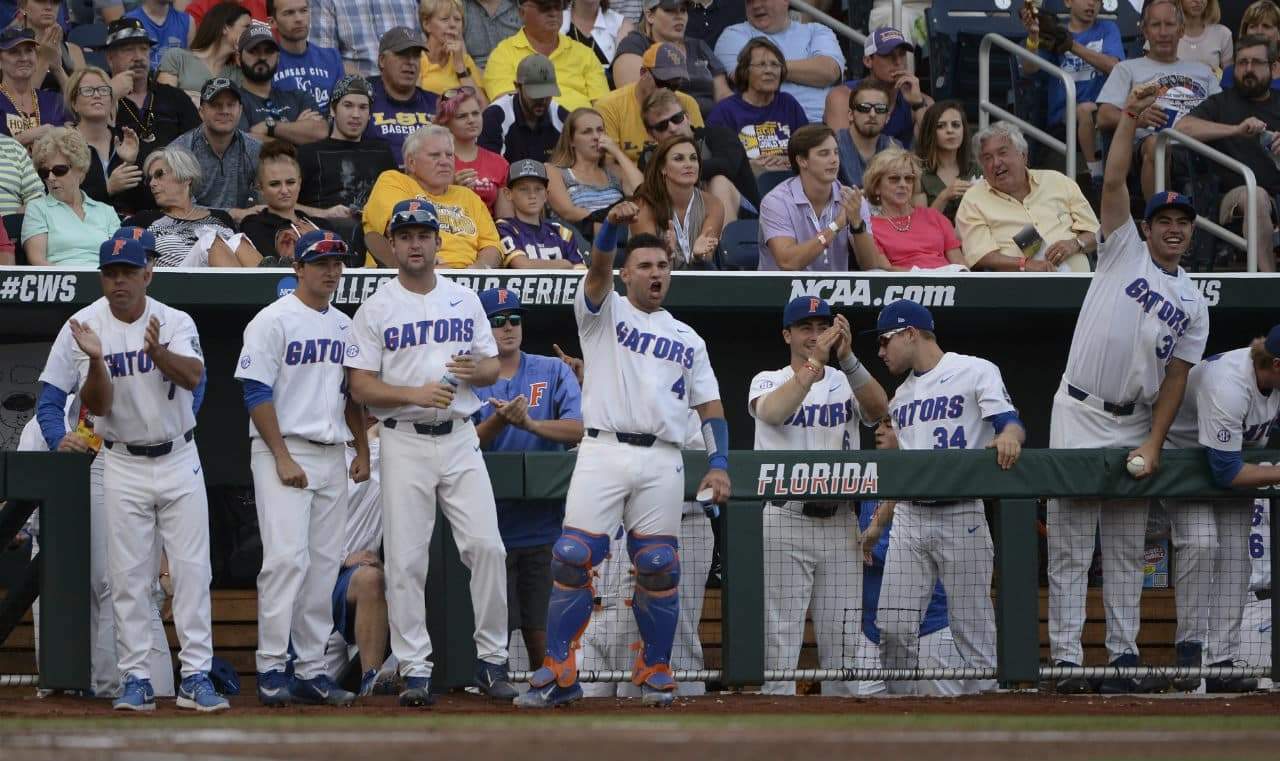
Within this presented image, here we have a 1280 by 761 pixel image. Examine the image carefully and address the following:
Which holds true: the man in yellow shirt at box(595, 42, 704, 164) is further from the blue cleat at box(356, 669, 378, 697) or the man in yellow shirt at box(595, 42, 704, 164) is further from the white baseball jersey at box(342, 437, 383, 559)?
the blue cleat at box(356, 669, 378, 697)

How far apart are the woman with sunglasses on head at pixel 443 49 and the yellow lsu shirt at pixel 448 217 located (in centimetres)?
145

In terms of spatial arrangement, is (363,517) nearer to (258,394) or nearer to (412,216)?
(258,394)

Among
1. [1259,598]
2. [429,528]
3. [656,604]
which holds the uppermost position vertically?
[429,528]

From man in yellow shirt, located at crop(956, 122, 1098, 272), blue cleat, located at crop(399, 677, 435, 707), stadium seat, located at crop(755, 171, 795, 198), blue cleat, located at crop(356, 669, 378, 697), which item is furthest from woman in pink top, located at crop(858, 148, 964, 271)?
blue cleat, located at crop(399, 677, 435, 707)

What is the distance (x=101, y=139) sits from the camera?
8867 millimetres

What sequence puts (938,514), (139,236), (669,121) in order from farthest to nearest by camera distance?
(669,121) → (938,514) → (139,236)

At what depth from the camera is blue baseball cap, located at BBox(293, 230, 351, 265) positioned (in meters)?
6.53

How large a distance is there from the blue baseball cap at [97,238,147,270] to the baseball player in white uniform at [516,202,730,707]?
1636 millimetres

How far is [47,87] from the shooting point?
368 inches

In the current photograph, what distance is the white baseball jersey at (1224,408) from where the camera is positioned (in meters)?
7.01

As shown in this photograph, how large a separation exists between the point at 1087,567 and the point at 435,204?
348 cm

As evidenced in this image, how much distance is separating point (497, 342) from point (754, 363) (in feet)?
8.52

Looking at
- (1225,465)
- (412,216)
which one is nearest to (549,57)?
(412,216)

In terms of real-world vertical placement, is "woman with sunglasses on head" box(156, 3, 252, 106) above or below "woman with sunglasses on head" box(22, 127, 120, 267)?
above
